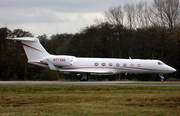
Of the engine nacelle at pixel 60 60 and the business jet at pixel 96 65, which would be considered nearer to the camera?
the engine nacelle at pixel 60 60

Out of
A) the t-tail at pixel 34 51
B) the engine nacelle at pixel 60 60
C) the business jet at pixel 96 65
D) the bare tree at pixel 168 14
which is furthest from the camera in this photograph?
the bare tree at pixel 168 14

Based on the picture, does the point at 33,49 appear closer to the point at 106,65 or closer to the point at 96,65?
the point at 96,65

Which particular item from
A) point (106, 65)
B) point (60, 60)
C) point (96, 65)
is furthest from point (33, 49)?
point (106, 65)

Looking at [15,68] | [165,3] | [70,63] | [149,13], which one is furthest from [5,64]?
→ [165,3]

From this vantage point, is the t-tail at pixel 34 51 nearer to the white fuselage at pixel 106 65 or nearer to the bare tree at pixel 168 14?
the white fuselage at pixel 106 65

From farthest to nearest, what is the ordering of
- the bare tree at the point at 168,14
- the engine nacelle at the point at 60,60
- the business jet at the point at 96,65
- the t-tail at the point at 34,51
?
the bare tree at the point at 168,14 → the t-tail at the point at 34,51 → the business jet at the point at 96,65 → the engine nacelle at the point at 60,60

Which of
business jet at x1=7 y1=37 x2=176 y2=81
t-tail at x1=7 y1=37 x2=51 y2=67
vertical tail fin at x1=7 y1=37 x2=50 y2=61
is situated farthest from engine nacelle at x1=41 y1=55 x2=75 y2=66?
vertical tail fin at x1=7 y1=37 x2=50 y2=61

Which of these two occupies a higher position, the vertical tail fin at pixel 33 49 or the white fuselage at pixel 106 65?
the vertical tail fin at pixel 33 49

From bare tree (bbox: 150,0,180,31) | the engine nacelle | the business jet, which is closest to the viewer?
the engine nacelle

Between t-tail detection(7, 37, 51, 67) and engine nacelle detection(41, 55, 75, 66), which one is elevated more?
t-tail detection(7, 37, 51, 67)

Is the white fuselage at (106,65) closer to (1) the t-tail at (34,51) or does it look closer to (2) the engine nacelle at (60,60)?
(2) the engine nacelle at (60,60)

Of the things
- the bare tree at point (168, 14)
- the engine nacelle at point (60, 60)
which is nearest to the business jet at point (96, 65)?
the engine nacelle at point (60, 60)

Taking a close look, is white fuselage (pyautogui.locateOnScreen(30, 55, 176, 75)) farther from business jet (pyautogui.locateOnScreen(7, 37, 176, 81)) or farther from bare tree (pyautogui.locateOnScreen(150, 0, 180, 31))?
bare tree (pyautogui.locateOnScreen(150, 0, 180, 31))

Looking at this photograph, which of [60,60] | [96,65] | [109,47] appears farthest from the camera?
[109,47]
